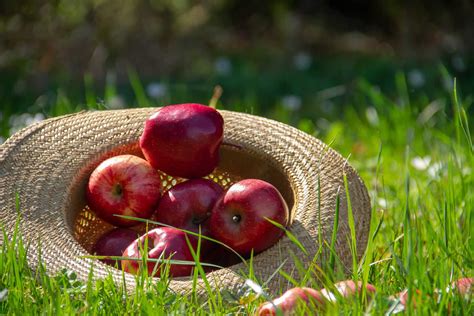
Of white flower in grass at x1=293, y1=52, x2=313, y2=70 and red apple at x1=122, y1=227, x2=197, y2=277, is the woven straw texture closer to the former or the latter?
red apple at x1=122, y1=227, x2=197, y2=277

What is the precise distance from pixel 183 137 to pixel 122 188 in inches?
9.6

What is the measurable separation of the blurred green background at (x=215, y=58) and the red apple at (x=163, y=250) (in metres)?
1.79

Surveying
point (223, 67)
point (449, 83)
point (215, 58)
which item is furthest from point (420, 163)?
point (215, 58)

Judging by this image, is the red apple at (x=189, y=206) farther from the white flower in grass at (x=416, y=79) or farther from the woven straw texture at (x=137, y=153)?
the white flower in grass at (x=416, y=79)

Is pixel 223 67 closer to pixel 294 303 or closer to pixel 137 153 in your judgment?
pixel 137 153

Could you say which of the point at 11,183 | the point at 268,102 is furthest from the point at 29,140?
the point at 268,102

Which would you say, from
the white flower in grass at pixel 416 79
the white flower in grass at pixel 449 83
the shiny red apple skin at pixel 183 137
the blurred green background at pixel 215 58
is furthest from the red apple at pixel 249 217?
the white flower in grass at pixel 416 79

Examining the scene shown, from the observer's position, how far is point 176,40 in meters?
6.44

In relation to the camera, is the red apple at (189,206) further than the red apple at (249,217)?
Yes

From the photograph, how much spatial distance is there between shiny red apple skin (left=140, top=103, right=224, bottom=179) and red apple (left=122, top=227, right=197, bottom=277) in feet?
0.93

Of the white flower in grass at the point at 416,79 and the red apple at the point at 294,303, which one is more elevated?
the red apple at the point at 294,303

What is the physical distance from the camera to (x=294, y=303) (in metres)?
1.93

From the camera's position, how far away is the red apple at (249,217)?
2.40 metres

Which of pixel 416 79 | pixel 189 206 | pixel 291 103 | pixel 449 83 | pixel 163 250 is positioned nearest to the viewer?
pixel 163 250
